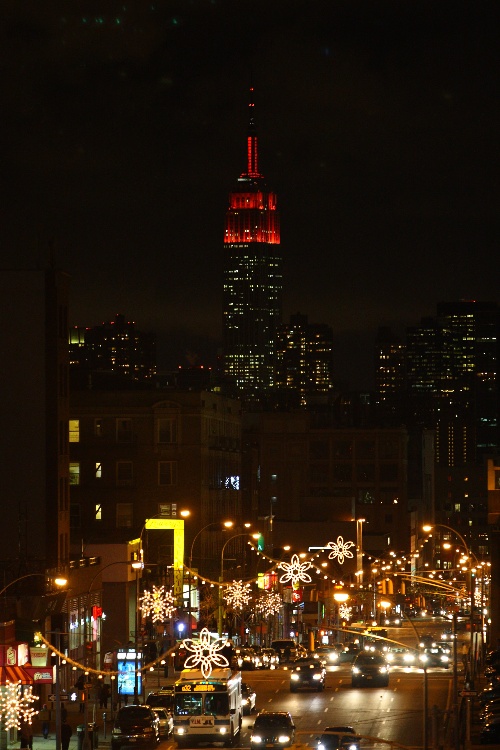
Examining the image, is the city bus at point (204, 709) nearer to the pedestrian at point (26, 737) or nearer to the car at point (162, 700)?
the pedestrian at point (26, 737)

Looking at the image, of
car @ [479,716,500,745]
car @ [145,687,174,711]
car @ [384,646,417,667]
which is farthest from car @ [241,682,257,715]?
car @ [384,646,417,667]

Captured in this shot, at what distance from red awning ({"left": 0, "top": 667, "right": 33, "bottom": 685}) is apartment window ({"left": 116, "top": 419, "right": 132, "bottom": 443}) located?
62.2 meters

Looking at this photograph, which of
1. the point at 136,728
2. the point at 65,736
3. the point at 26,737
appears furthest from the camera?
the point at 26,737

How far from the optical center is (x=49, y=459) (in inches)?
3556

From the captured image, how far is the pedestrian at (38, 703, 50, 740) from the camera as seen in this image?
205 ft

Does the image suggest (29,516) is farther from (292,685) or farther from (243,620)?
(243,620)

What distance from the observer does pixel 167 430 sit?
123938mm

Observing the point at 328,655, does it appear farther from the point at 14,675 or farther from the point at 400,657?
the point at 14,675

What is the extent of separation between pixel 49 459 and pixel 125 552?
9.94m

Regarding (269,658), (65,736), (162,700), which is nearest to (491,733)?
(65,736)

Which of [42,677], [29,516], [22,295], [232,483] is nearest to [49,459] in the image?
[29,516]

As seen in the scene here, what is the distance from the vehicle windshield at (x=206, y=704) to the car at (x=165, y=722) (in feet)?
10.4

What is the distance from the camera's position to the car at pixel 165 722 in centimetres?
6078

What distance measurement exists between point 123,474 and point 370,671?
46803 mm
